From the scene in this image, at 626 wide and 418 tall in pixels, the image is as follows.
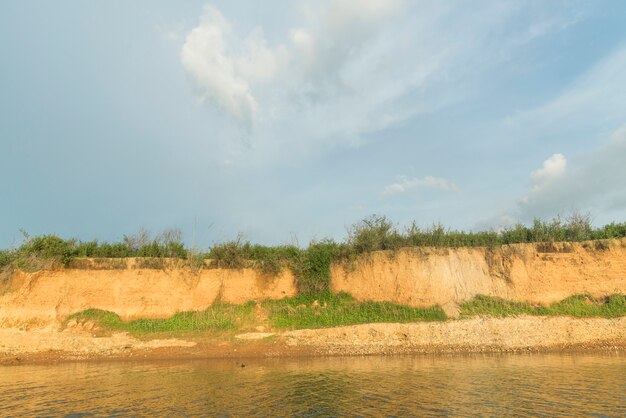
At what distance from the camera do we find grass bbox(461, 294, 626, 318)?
917 inches

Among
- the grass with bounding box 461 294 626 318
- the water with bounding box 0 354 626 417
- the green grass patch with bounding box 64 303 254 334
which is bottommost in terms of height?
the water with bounding box 0 354 626 417

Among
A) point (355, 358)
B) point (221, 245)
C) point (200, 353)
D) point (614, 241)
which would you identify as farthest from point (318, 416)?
point (614, 241)

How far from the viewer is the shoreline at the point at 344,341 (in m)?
21.4

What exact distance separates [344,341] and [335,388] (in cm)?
998

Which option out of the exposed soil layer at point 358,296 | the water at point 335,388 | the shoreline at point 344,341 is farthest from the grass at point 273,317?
the water at point 335,388

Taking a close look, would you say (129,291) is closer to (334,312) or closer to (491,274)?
(334,312)

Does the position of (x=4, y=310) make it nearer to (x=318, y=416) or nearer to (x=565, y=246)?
(x=318, y=416)

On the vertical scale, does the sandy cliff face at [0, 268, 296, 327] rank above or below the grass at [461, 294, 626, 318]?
above

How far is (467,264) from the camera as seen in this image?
2633cm

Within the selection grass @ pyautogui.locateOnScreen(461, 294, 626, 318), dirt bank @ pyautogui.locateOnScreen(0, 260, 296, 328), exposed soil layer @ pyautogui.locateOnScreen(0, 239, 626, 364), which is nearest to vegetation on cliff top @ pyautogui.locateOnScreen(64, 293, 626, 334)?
grass @ pyautogui.locateOnScreen(461, 294, 626, 318)

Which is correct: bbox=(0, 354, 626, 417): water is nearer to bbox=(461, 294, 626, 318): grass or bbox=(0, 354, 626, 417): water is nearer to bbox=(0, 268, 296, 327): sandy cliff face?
bbox=(461, 294, 626, 318): grass

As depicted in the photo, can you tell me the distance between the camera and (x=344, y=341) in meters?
22.5

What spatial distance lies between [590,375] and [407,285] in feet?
40.8

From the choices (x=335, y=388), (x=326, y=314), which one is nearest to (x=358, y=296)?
(x=326, y=314)
